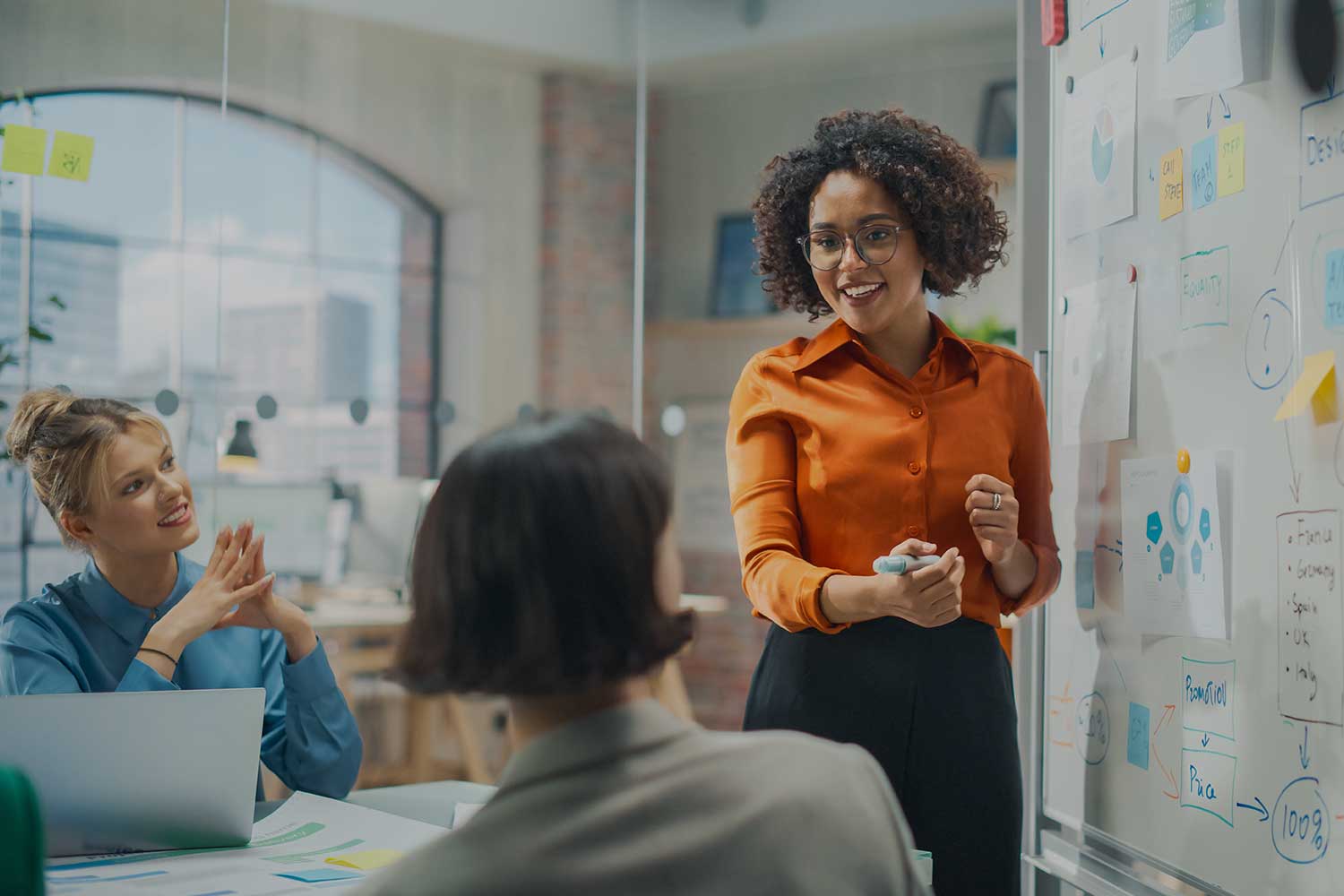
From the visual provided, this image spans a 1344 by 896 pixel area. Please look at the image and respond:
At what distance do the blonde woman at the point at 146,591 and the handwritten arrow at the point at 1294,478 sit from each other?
51.6 inches

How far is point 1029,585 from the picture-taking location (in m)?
→ 1.72

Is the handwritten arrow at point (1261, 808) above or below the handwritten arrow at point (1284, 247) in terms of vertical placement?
below

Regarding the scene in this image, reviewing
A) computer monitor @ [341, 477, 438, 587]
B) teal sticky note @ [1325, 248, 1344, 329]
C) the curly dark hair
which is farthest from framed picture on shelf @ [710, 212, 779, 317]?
teal sticky note @ [1325, 248, 1344, 329]

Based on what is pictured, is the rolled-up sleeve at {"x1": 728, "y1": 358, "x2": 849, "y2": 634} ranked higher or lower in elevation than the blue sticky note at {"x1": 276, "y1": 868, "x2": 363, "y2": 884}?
higher

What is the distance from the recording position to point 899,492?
5.43ft

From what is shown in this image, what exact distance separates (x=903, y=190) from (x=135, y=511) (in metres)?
1.19

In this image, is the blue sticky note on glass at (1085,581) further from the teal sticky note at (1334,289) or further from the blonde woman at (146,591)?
the blonde woman at (146,591)

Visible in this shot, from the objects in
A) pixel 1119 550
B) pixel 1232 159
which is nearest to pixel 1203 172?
pixel 1232 159

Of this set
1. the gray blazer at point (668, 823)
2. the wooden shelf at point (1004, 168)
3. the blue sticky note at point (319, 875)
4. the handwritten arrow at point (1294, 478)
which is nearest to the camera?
the gray blazer at point (668, 823)

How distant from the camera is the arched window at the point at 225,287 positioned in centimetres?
357

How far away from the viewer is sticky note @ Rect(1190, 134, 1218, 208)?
1.59 metres

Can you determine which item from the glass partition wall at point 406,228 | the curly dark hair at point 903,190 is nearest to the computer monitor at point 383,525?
the glass partition wall at point 406,228

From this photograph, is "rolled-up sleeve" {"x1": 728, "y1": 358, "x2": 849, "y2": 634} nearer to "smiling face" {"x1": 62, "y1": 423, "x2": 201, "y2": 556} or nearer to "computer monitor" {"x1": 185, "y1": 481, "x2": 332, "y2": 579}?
"smiling face" {"x1": 62, "y1": 423, "x2": 201, "y2": 556}

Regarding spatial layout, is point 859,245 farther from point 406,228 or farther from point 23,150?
point 406,228
